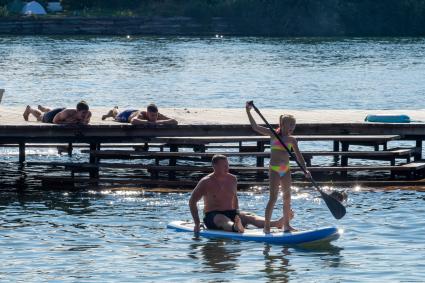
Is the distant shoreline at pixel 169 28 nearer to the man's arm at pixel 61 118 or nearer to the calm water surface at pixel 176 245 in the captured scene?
the man's arm at pixel 61 118

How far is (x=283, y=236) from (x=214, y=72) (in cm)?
4998

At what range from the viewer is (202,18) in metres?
110

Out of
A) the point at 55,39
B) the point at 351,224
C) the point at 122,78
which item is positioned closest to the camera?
the point at 351,224

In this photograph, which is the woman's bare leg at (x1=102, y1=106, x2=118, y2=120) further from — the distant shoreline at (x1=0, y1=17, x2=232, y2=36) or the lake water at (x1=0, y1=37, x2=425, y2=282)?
the distant shoreline at (x1=0, y1=17, x2=232, y2=36)

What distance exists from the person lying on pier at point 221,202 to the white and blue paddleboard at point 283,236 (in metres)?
0.10

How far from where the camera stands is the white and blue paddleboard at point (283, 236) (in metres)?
20.2

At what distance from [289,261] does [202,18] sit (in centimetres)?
9056

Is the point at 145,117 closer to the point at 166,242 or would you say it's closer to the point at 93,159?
the point at 93,159

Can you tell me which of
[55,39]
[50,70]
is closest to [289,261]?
[50,70]

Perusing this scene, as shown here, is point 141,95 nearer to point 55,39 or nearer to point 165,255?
point 165,255

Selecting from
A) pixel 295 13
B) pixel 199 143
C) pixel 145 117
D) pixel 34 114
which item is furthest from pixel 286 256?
pixel 295 13

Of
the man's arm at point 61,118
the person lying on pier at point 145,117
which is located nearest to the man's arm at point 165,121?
the person lying on pier at point 145,117

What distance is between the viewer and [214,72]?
70188 millimetres

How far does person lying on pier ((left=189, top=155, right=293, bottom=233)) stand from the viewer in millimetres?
20219
